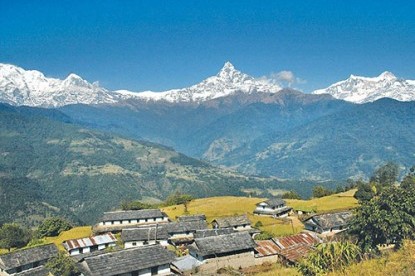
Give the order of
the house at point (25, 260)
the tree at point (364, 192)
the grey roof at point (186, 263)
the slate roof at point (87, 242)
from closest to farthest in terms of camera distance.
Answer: the grey roof at point (186, 263)
the house at point (25, 260)
the slate roof at point (87, 242)
the tree at point (364, 192)

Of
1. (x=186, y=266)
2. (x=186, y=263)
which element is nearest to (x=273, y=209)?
(x=186, y=263)

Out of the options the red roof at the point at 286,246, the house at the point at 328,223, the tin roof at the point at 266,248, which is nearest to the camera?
the red roof at the point at 286,246

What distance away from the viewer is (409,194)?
2221 inches

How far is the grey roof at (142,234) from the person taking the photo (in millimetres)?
83938

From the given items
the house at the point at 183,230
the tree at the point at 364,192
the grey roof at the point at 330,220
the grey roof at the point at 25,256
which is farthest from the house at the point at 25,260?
the tree at the point at 364,192

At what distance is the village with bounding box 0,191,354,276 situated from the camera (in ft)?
180

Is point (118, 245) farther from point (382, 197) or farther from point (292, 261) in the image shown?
point (382, 197)

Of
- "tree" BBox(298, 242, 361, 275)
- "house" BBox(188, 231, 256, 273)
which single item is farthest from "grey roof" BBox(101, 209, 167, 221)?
"tree" BBox(298, 242, 361, 275)

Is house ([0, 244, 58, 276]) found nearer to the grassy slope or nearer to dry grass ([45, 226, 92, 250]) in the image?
dry grass ([45, 226, 92, 250])

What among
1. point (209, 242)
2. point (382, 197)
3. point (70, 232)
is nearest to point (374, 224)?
point (382, 197)

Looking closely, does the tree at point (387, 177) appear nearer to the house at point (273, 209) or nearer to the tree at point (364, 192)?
the tree at point (364, 192)

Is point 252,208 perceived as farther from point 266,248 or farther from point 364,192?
point 266,248

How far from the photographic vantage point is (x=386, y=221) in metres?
51.9

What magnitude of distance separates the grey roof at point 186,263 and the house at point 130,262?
5109 millimetres
